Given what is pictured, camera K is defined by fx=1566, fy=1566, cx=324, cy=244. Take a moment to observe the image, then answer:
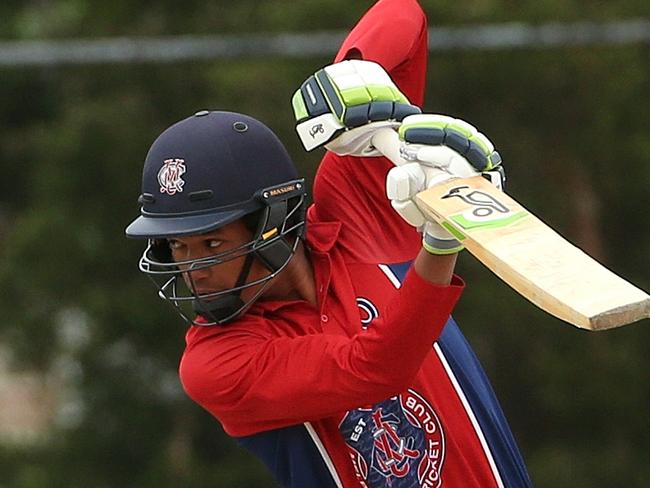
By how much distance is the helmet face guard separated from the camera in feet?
9.10

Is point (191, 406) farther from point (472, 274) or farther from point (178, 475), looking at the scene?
point (472, 274)

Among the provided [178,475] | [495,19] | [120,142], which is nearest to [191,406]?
[178,475]

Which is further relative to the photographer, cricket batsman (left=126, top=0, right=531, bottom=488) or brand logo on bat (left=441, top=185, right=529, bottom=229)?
cricket batsman (left=126, top=0, right=531, bottom=488)

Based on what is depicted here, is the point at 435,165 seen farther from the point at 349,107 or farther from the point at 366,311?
the point at 366,311

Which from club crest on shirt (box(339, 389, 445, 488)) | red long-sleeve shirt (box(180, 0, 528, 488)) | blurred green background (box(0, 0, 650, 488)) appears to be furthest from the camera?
blurred green background (box(0, 0, 650, 488))

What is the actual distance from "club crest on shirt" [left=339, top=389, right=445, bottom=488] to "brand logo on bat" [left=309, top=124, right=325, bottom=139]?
0.50 m

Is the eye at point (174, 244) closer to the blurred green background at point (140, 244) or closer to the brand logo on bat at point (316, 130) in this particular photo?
the brand logo on bat at point (316, 130)

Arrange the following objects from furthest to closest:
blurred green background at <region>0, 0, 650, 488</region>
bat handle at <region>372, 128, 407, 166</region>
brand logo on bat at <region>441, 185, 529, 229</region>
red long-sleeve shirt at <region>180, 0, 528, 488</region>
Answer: blurred green background at <region>0, 0, 650, 488</region>
bat handle at <region>372, 128, 407, 166</region>
red long-sleeve shirt at <region>180, 0, 528, 488</region>
brand logo on bat at <region>441, 185, 529, 229</region>

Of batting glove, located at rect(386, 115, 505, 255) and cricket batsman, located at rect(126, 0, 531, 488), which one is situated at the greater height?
batting glove, located at rect(386, 115, 505, 255)

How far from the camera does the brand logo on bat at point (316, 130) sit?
2.86 meters

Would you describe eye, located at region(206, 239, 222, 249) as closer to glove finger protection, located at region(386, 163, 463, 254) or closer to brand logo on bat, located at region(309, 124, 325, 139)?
brand logo on bat, located at region(309, 124, 325, 139)

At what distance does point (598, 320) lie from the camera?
226cm

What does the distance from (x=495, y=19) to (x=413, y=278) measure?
4.44 m

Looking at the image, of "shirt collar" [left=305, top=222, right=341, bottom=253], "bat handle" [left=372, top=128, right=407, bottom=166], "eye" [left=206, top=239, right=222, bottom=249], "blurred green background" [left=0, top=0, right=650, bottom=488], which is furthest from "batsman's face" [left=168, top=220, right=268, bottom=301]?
"blurred green background" [left=0, top=0, right=650, bottom=488]
